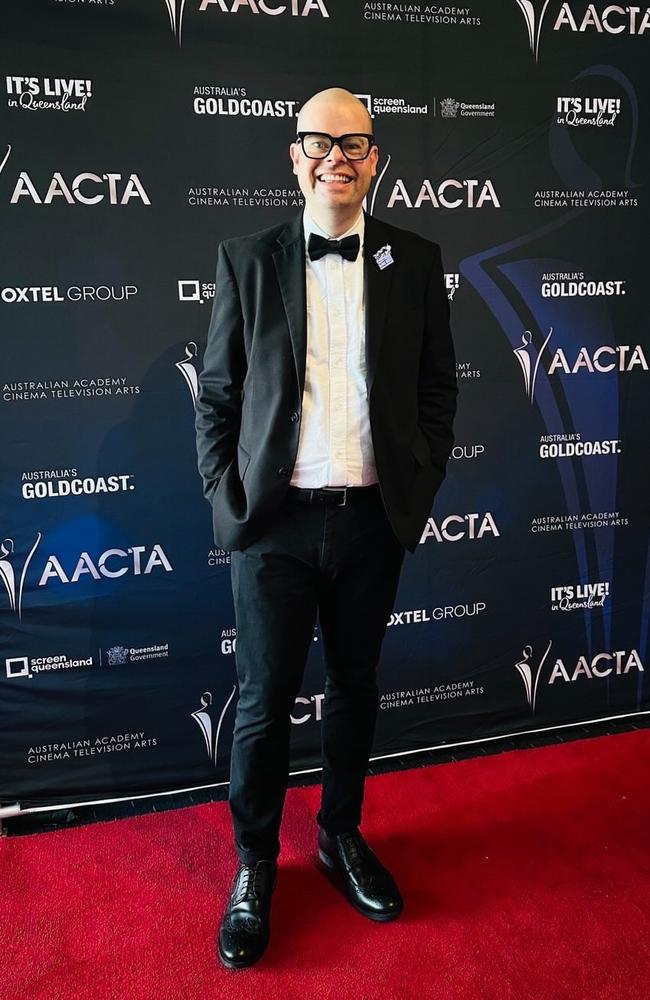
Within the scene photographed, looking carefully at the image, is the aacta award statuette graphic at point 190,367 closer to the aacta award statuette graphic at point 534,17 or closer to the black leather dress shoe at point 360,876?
the black leather dress shoe at point 360,876

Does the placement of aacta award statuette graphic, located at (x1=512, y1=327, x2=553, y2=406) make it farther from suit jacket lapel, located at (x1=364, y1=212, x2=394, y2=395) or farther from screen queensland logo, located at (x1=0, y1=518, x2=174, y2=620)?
screen queensland logo, located at (x1=0, y1=518, x2=174, y2=620)

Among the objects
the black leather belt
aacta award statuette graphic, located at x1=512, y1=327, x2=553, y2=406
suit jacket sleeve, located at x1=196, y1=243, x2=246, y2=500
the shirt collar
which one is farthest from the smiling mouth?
aacta award statuette graphic, located at x1=512, y1=327, x2=553, y2=406

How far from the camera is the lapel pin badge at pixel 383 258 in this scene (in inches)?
76.0

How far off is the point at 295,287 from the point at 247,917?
1.44 meters

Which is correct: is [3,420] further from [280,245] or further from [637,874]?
[637,874]

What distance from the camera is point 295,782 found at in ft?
9.16

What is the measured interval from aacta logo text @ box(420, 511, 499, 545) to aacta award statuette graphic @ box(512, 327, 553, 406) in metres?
0.43

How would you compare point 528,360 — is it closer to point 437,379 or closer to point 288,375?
point 437,379

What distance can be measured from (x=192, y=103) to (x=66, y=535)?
1.30m

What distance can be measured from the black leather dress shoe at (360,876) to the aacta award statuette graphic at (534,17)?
2419mm

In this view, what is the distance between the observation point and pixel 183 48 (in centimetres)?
242

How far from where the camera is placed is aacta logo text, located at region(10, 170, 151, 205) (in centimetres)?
237

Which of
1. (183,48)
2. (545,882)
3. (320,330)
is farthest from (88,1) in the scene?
(545,882)

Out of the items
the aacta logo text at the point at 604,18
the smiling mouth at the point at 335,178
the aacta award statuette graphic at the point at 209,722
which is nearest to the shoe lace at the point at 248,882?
the aacta award statuette graphic at the point at 209,722
